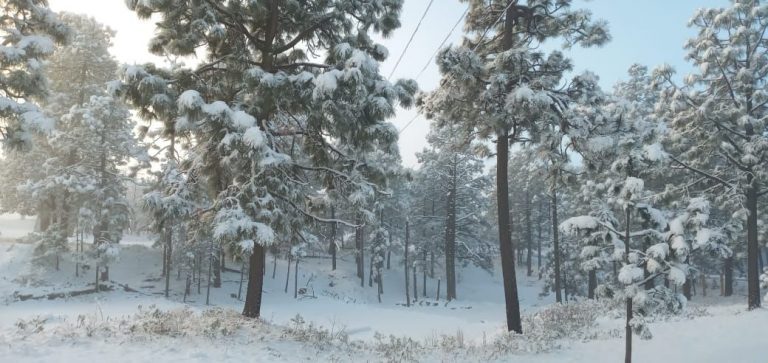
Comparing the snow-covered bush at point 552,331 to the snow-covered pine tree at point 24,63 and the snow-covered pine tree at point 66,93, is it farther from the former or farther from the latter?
the snow-covered pine tree at point 66,93

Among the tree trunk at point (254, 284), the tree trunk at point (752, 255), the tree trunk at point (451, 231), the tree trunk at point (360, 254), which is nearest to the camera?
the tree trunk at point (254, 284)

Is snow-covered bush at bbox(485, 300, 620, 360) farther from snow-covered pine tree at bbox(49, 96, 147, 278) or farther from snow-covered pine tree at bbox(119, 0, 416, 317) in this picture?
snow-covered pine tree at bbox(49, 96, 147, 278)

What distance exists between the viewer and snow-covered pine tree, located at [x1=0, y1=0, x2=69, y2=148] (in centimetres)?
1089

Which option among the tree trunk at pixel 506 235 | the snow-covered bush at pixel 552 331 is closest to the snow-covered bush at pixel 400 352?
the snow-covered bush at pixel 552 331

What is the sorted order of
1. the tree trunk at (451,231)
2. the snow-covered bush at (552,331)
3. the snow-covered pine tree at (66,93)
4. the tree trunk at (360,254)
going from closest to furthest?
the snow-covered bush at (552,331), the snow-covered pine tree at (66,93), the tree trunk at (451,231), the tree trunk at (360,254)

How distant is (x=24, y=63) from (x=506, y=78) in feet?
38.4

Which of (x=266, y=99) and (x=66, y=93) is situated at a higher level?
(x=66, y=93)

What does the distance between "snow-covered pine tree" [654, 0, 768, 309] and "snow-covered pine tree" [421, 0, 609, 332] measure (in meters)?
9.42

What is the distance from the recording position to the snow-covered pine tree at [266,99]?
9625mm

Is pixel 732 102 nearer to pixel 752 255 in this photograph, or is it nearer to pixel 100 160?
pixel 752 255

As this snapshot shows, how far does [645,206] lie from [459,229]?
3504cm

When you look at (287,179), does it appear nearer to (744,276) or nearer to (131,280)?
(131,280)

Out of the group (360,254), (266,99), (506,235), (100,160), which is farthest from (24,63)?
(360,254)

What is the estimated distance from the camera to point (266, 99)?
1049cm
